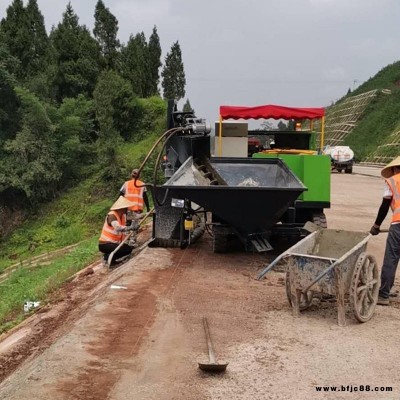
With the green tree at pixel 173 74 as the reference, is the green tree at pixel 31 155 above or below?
below

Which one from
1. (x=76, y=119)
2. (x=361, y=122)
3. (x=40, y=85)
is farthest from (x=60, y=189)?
(x=361, y=122)

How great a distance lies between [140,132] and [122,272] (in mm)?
27175

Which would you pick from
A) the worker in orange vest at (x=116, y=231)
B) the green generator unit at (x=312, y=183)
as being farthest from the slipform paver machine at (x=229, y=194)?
the worker in orange vest at (x=116, y=231)

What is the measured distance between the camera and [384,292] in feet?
22.1

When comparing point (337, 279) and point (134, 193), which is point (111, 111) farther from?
point (337, 279)

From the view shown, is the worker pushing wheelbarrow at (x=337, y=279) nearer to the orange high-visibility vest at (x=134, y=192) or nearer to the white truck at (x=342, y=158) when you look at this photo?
the orange high-visibility vest at (x=134, y=192)

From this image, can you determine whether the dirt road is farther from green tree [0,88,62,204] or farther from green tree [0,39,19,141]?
green tree [0,39,19,141]

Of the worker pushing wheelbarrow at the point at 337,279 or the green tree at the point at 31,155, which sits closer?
the worker pushing wheelbarrow at the point at 337,279

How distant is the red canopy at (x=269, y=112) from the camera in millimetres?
11016

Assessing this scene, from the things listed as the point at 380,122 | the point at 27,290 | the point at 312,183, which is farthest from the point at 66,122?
the point at 380,122

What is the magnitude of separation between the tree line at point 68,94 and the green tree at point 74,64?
63mm

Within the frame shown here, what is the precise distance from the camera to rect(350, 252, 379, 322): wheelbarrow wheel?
5.80 metres

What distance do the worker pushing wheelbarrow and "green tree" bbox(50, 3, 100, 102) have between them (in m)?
31.1

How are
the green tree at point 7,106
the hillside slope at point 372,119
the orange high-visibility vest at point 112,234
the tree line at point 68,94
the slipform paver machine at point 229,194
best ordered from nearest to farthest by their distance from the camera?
1. the slipform paver machine at point 229,194
2. the orange high-visibility vest at point 112,234
3. the tree line at point 68,94
4. the green tree at point 7,106
5. the hillside slope at point 372,119
